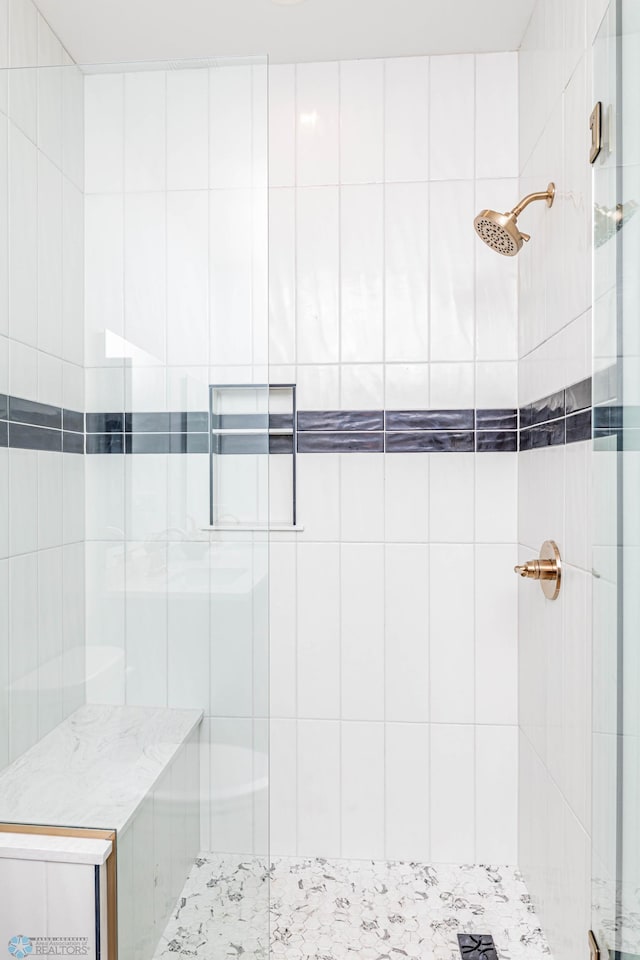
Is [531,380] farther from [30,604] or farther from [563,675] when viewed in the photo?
[30,604]

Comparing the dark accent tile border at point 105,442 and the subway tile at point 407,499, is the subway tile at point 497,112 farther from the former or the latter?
the dark accent tile border at point 105,442

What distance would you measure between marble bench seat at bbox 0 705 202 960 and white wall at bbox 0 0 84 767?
7 centimetres

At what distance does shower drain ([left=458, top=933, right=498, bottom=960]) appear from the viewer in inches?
64.4

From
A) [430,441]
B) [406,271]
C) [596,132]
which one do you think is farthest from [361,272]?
[596,132]

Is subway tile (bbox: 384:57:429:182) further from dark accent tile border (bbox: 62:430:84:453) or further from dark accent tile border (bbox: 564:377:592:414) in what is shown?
dark accent tile border (bbox: 62:430:84:453)

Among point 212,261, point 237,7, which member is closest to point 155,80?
point 212,261

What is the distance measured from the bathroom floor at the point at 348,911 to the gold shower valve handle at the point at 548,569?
861 mm

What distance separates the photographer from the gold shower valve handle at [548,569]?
1607mm

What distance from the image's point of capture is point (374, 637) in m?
2.11

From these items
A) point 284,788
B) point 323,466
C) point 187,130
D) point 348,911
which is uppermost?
point 187,130

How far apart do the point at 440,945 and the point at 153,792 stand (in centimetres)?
85
